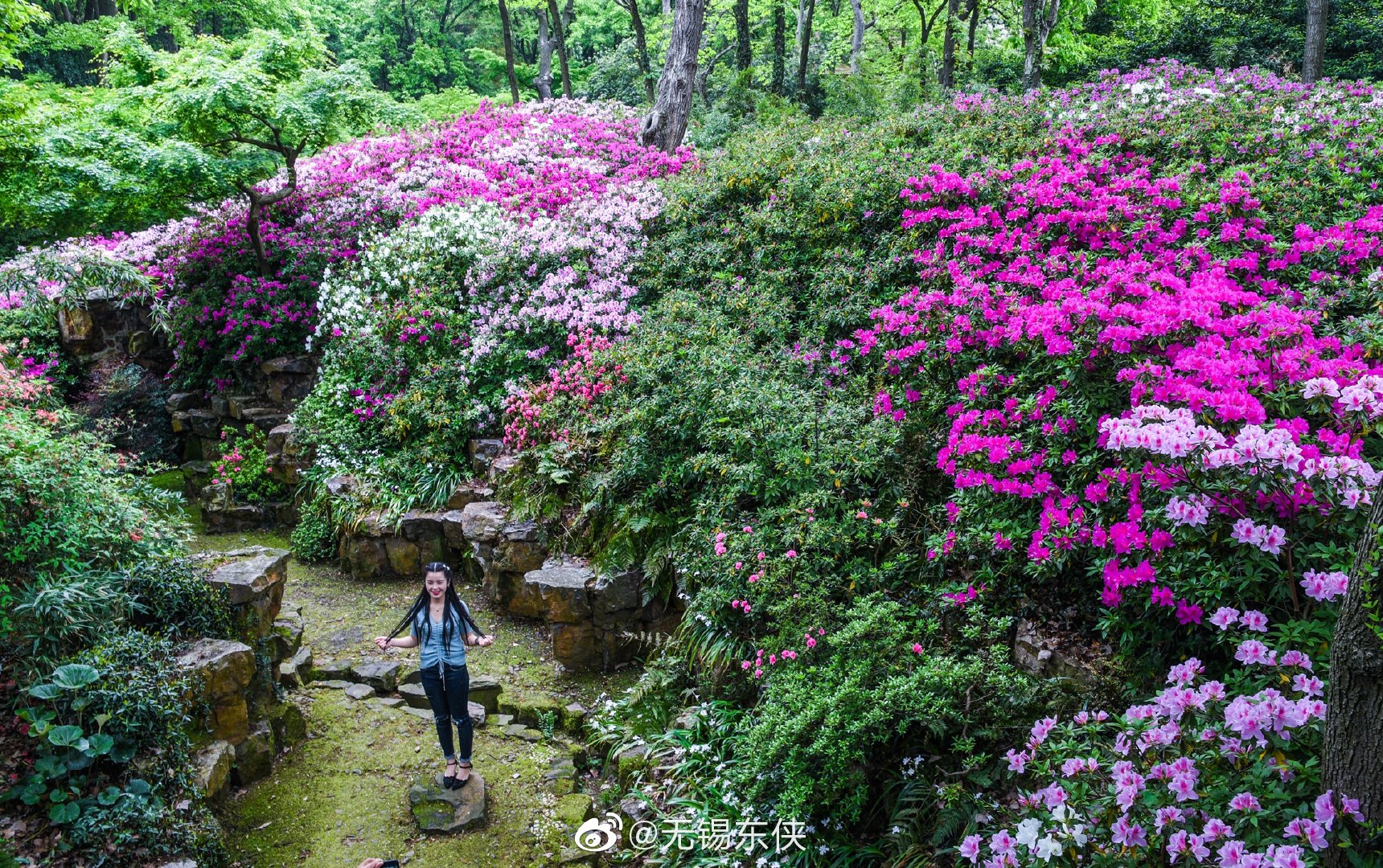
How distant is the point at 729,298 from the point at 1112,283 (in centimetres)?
387

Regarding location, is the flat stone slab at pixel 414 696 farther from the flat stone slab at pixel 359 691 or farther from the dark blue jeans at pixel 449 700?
the dark blue jeans at pixel 449 700

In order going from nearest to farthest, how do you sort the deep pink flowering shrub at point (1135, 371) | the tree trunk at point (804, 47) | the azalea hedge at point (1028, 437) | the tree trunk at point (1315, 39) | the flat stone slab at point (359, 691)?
the azalea hedge at point (1028, 437) < the deep pink flowering shrub at point (1135, 371) < the flat stone slab at point (359, 691) < the tree trunk at point (1315, 39) < the tree trunk at point (804, 47)

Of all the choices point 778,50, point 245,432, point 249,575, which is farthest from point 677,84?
point 249,575

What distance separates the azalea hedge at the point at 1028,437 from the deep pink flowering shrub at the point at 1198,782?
2cm

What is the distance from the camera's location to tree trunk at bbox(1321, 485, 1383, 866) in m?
2.46

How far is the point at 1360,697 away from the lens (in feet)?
8.27

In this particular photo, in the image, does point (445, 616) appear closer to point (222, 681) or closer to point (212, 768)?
point (222, 681)

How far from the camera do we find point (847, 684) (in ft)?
13.1

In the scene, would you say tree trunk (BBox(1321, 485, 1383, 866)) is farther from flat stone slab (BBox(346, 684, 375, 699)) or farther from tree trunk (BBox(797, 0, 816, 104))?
tree trunk (BBox(797, 0, 816, 104))

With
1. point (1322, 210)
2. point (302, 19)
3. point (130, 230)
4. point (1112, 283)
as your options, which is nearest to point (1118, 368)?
point (1112, 283)

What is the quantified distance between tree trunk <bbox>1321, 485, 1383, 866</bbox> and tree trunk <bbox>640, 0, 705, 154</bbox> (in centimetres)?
1185

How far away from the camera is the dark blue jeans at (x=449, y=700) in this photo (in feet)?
16.5

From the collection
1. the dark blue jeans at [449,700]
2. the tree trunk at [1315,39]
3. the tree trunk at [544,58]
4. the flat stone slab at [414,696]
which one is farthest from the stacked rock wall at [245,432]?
the tree trunk at [1315,39]

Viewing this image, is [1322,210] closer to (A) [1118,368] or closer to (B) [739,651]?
(A) [1118,368]
